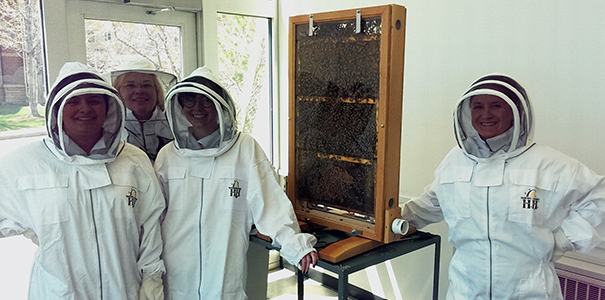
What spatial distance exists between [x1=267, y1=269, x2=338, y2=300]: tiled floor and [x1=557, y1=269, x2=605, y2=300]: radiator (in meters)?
1.63

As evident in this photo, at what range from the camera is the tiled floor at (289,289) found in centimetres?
360

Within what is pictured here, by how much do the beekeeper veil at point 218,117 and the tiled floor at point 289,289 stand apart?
1.78 meters

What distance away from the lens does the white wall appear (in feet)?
7.72

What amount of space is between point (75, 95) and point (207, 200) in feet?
2.27

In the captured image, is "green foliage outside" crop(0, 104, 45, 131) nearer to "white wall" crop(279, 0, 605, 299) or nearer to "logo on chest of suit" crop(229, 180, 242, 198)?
"logo on chest of suit" crop(229, 180, 242, 198)

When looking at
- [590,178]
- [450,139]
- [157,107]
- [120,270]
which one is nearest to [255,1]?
[157,107]

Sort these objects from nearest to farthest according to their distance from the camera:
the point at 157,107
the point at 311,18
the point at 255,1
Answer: the point at 311,18 → the point at 157,107 → the point at 255,1

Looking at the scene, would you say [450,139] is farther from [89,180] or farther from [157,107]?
[89,180]

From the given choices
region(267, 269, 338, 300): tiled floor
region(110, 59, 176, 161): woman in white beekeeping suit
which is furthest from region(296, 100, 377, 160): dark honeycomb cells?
region(267, 269, 338, 300): tiled floor

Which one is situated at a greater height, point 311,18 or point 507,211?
point 311,18

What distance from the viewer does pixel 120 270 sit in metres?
1.96

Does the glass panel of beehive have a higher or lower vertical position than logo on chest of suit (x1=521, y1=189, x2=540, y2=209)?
higher

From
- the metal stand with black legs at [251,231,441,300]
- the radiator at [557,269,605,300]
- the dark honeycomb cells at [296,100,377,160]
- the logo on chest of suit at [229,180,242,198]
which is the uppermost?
the dark honeycomb cells at [296,100,377,160]

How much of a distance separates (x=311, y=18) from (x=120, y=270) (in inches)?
53.7
